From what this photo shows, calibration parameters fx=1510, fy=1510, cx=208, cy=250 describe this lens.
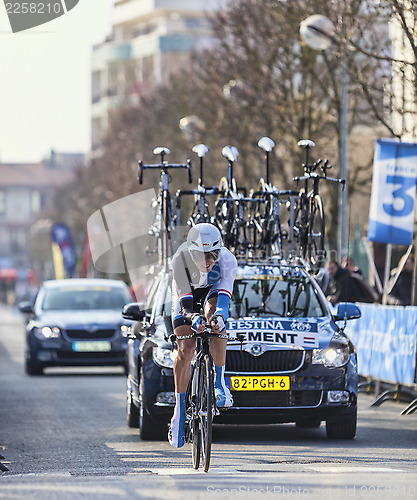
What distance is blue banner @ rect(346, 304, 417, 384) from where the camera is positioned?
17953mm

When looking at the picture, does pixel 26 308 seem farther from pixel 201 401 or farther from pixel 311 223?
pixel 201 401

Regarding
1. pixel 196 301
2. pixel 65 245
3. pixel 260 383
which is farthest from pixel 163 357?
pixel 65 245

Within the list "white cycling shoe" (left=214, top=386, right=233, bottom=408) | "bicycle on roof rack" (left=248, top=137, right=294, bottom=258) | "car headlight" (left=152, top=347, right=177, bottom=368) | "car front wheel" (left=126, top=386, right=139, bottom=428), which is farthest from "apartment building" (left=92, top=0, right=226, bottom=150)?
"white cycling shoe" (left=214, top=386, right=233, bottom=408)

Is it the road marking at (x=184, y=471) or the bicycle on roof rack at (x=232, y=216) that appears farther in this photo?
the bicycle on roof rack at (x=232, y=216)

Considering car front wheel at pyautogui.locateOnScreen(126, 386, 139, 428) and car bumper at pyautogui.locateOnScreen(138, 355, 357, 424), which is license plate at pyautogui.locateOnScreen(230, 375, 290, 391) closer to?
car bumper at pyautogui.locateOnScreen(138, 355, 357, 424)

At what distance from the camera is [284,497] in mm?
8766

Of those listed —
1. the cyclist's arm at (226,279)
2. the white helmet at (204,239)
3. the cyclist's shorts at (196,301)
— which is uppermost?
the white helmet at (204,239)

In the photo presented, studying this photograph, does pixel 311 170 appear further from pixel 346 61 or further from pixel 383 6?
pixel 346 61

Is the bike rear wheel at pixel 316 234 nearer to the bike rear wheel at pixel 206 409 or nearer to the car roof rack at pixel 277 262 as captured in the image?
the car roof rack at pixel 277 262

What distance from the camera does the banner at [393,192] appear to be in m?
21.0

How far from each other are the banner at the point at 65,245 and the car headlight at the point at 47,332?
37.3m

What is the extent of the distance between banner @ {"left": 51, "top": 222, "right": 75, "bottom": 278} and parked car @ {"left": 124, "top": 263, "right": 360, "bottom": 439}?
4828cm

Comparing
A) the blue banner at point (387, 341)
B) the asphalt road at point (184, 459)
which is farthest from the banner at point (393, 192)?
the asphalt road at point (184, 459)

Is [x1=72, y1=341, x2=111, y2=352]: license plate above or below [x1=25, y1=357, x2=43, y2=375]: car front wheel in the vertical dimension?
above
